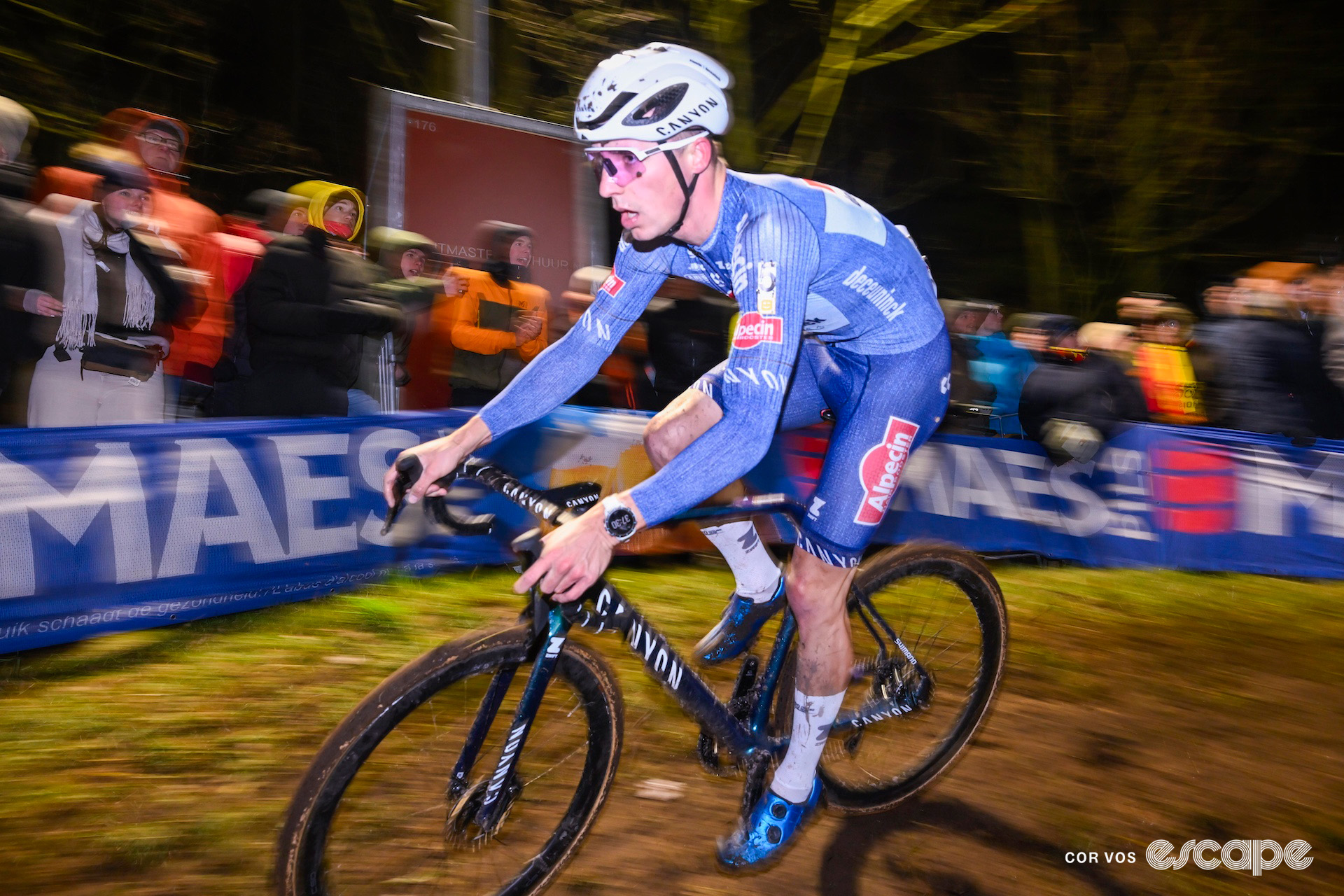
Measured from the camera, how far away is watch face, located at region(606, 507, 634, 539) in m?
2.30

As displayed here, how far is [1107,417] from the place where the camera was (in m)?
7.84

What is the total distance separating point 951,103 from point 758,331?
1617cm

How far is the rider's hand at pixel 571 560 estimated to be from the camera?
221 cm

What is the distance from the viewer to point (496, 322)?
265 inches

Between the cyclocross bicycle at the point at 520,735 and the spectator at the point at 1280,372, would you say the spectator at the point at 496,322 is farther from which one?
the spectator at the point at 1280,372

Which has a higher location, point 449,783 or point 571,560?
point 571,560

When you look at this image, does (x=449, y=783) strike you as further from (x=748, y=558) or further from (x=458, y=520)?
(x=748, y=558)

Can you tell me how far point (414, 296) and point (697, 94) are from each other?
410cm

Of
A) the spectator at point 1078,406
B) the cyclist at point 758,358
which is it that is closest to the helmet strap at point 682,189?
the cyclist at point 758,358

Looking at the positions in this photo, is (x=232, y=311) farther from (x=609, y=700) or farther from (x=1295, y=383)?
(x=1295, y=383)

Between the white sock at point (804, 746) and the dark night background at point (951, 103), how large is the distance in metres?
9.75

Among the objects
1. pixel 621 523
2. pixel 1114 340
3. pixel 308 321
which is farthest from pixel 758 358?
pixel 1114 340

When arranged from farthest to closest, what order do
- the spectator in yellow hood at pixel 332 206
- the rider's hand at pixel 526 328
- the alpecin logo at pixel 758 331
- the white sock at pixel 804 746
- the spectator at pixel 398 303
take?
the rider's hand at pixel 526 328
the spectator at pixel 398 303
the spectator in yellow hood at pixel 332 206
the white sock at pixel 804 746
the alpecin logo at pixel 758 331

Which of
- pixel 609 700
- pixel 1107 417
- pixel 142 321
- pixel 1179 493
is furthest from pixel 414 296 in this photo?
pixel 1179 493
